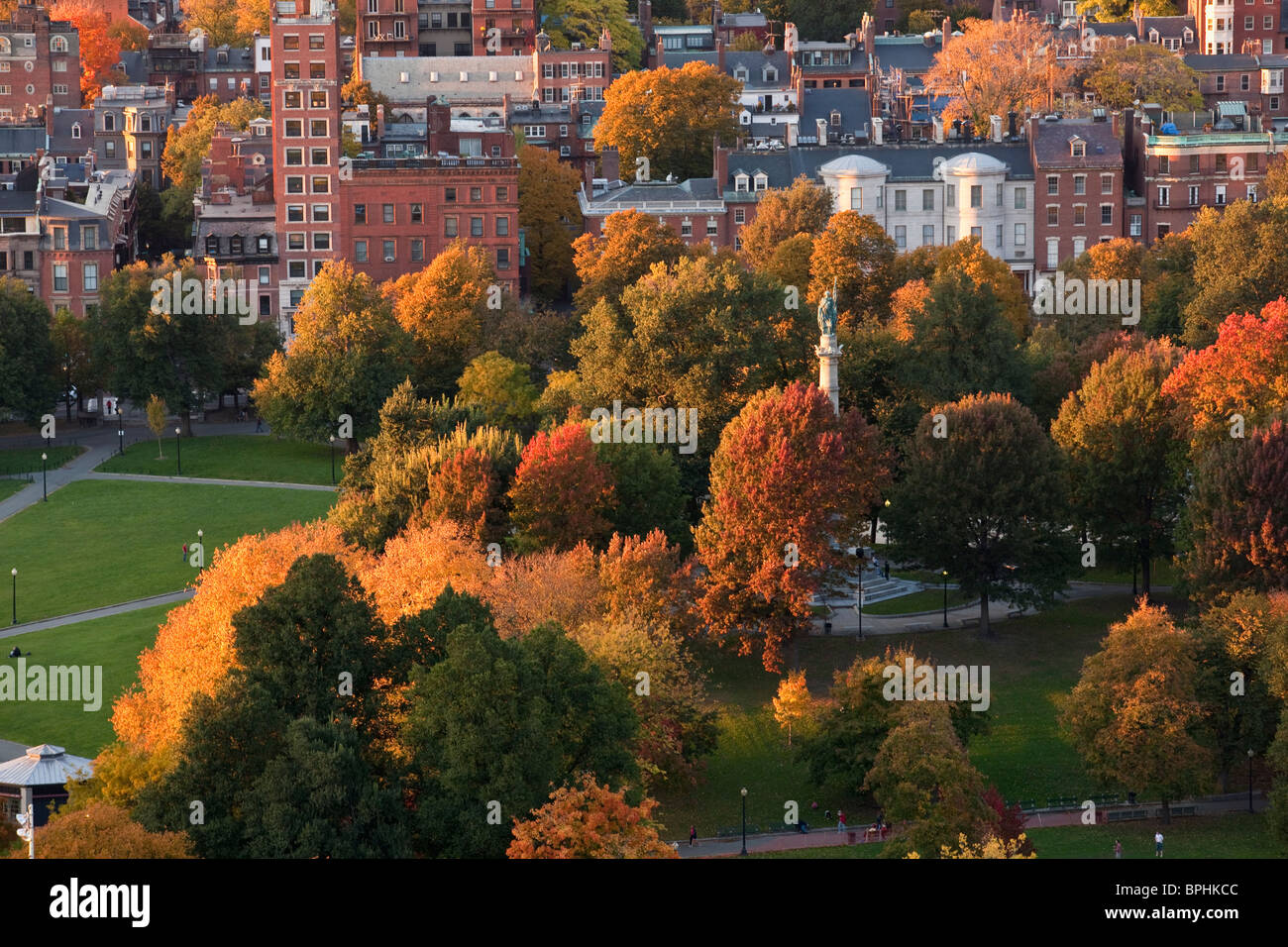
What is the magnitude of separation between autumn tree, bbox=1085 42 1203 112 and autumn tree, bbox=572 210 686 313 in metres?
46.2

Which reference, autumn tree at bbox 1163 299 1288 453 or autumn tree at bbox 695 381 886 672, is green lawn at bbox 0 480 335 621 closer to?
autumn tree at bbox 695 381 886 672

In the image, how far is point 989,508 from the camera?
284 ft

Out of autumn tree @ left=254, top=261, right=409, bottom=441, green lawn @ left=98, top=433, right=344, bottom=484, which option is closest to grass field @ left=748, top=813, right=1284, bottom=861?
green lawn @ left=98, top=433, right=344, bottom=484

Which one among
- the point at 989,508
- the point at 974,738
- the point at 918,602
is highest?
the point at 989,508

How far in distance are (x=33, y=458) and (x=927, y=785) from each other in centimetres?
6191

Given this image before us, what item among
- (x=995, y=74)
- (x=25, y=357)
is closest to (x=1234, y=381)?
(x=25, y=357)

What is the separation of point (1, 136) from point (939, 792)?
366 ft

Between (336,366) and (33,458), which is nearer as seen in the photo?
(336,366)

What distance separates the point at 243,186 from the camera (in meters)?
138

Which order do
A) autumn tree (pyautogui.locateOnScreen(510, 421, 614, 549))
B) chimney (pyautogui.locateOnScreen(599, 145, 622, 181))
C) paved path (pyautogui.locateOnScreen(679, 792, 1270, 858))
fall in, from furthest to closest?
chimney (pyautogui.locateOnScreen(599, 145, 622, 181))
autumn tree (pyautogui.locateOnScreen(510, 421, 614, 549))
paved path (pyautogui.locateOnScreen(679, 792, 1270, 858))

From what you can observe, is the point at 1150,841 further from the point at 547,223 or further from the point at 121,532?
the point at 547,223

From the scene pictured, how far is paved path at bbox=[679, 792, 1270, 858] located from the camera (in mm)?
68750

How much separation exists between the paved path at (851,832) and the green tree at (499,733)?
4242mm

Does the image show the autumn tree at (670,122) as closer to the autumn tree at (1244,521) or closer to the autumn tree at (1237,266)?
the autumn tree at (1237,266)
